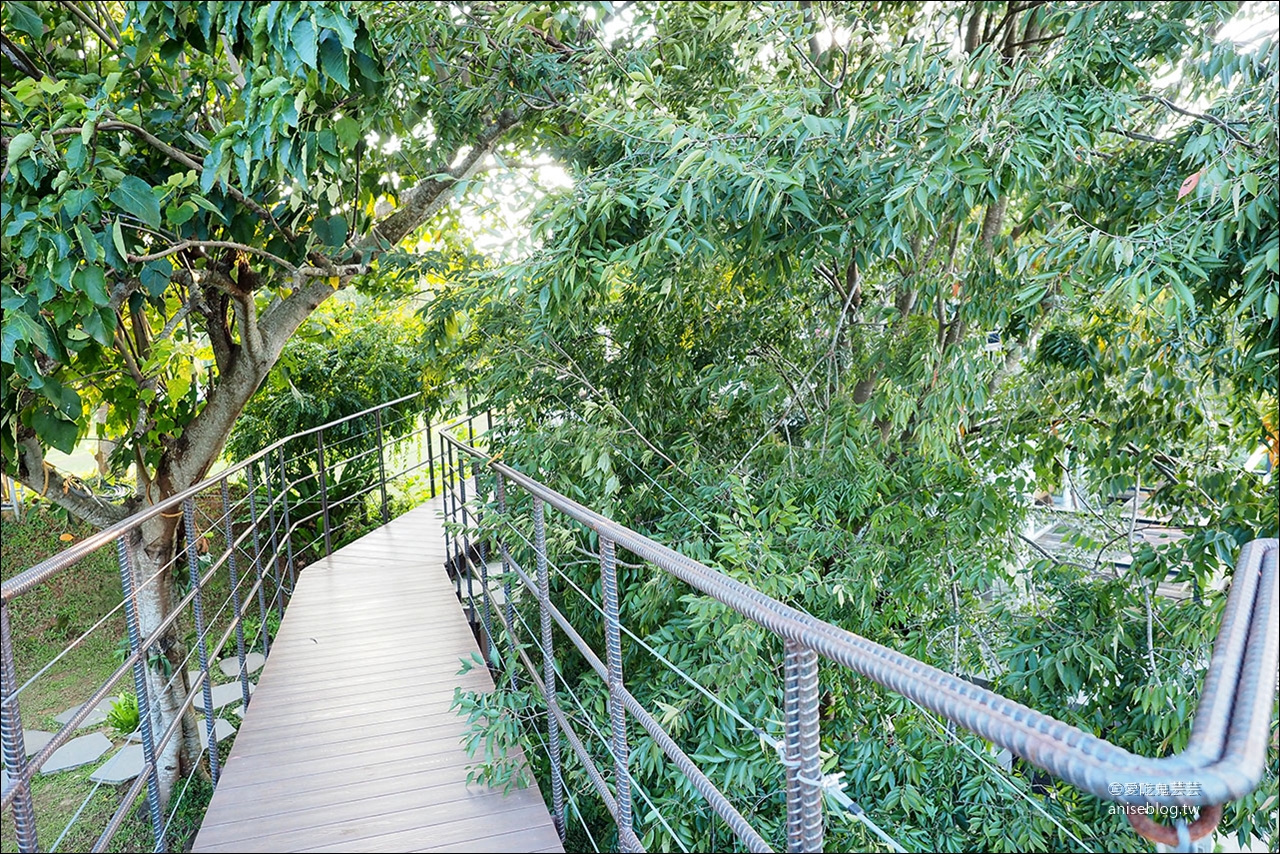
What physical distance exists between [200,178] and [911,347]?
120 inches

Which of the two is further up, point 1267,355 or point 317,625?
point 1267,355

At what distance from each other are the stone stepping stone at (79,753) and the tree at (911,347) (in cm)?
383

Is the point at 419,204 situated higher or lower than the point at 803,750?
higher

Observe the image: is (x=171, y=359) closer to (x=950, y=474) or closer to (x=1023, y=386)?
(x=950, y=474)

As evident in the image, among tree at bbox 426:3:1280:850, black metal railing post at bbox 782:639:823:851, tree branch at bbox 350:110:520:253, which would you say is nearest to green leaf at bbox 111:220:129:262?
tree at bbox 426:3:1280:850

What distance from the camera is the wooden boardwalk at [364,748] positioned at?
2246 mm

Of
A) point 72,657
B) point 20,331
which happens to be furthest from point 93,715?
point 20,331

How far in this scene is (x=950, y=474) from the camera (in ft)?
12.1

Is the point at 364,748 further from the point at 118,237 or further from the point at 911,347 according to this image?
the point at 911,347

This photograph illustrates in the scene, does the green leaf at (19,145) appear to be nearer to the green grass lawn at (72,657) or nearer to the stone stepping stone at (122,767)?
Answer: the green grass lawn at (72,657)

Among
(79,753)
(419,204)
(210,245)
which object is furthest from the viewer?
(79,753)

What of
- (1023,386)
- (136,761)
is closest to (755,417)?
(1023,386)

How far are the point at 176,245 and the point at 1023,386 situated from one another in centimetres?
377

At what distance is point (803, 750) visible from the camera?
118cm
